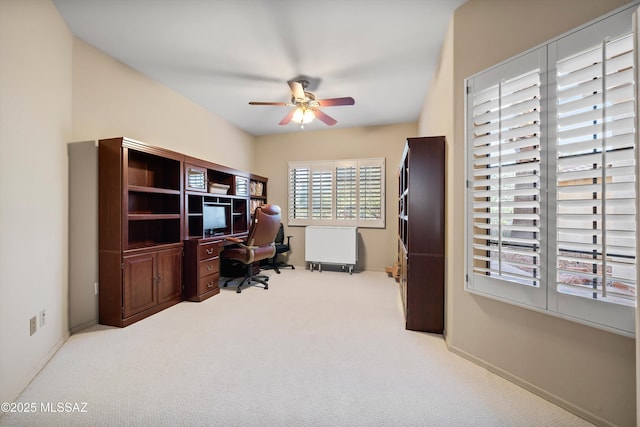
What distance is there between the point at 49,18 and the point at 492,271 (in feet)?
12.1

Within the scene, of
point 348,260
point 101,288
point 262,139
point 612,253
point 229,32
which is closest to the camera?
point 612,253

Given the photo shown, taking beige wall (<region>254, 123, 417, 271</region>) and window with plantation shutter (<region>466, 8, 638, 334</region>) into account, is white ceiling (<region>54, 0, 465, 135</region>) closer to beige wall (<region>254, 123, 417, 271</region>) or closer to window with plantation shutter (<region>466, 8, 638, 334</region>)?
window with plantation shutter (<region>466, 8, 638, 334</region>)

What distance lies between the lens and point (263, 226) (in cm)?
344

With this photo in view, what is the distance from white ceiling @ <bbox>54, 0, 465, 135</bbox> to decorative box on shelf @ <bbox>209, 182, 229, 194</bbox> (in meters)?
1.25

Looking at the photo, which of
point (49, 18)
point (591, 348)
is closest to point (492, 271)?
point (591, 348)

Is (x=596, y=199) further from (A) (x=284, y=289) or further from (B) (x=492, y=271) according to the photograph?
(A) (x=284, y=289)

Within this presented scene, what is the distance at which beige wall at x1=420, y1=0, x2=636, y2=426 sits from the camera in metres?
1.28

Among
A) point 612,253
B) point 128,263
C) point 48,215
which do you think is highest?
point 48,215

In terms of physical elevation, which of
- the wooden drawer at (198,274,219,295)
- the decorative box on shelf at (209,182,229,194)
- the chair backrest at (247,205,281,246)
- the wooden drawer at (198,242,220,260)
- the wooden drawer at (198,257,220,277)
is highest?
the decorative box on shelf at (209,182,229,194)

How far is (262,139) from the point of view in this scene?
5.49 metres

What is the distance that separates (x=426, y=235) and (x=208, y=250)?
2.61 m

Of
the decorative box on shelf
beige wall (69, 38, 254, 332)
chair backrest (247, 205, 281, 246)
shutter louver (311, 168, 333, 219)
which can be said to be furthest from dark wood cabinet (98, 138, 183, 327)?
shutter louver (311, 168, 333, 219)

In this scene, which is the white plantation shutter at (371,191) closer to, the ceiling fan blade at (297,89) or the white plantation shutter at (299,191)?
the white plantation shutter at (299,191)

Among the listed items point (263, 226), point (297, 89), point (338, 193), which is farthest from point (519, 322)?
point (338, 193)
